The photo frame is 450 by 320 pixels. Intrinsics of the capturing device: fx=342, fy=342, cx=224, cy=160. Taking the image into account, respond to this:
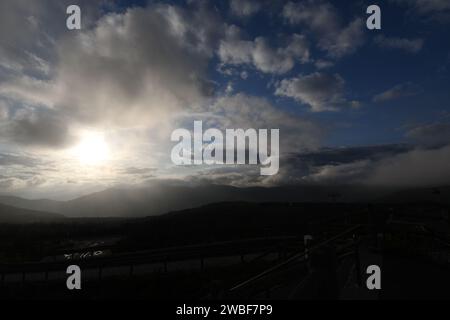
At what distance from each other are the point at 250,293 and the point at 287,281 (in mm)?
4040

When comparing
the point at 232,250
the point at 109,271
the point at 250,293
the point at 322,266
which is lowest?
the point at 109,271

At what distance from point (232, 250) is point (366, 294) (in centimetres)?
1153

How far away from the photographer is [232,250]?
18.4 meters

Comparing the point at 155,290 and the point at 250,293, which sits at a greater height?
the point at 250,293

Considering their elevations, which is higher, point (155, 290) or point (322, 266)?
point (322, 266)

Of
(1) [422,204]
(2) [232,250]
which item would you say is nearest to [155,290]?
(2) [232,250]

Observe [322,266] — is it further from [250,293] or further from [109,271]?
[109,271]
